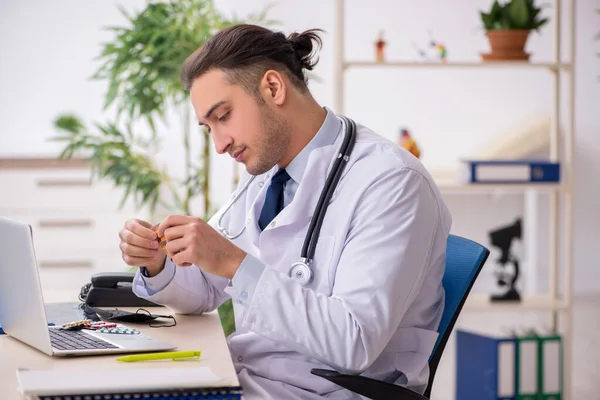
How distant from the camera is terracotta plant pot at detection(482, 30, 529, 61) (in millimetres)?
3217

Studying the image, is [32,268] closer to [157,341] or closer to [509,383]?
[157,341]

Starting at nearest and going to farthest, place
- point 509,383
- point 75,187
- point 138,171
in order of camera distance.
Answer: point 509,383 → point 138,171 → point 75,187

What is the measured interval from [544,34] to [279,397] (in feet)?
15.4

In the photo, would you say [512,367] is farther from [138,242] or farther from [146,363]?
[146,363]

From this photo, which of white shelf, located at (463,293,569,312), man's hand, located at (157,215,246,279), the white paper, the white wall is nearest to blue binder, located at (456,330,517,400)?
white shelf, located at (463,293,569,312)

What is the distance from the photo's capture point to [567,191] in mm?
3277

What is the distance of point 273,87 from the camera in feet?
5.51

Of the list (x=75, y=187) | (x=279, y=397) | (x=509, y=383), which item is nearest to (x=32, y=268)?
(x=279, y=397)

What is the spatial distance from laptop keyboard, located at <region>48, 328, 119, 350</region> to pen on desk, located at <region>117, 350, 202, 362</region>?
92 millimetres

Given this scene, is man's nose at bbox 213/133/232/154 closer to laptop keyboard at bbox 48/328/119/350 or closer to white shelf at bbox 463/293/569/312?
laptop keyboard at bbox 48/328/119/350

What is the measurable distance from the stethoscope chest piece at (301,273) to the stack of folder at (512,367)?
1.80 metres

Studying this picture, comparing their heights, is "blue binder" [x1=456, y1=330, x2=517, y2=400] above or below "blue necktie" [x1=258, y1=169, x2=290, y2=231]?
below

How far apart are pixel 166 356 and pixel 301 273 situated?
326mm

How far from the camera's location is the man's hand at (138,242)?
163cm
